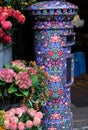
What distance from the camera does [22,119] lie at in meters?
3.93

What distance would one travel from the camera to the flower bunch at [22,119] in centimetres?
379

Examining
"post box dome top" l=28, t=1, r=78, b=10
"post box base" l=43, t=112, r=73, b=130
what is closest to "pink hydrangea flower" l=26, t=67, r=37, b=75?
"post box dome top" l=28, t=1, r=78, b=10

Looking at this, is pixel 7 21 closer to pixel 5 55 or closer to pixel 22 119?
pixel 5 55

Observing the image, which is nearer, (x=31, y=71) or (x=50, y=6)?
(x=31, y=71)

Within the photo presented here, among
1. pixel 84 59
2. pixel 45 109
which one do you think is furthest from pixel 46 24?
pixel 84 59

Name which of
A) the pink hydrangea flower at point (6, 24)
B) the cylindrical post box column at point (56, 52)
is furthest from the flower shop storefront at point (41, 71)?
the pink hydrangea flower at point (6, 24)

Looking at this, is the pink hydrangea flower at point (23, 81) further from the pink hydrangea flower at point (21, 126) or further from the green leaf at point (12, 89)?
the pink hydrangea flower at point (21, 126)

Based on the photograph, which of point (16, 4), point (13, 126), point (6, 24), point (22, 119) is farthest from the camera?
point (16, 4)

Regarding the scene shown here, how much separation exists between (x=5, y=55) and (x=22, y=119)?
96 centimetres

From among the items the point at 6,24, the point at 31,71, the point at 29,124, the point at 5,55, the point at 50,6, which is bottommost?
the point at 29,124

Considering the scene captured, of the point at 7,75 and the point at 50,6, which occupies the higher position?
the point at 50,6

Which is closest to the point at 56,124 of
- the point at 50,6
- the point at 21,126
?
the point at 21,126

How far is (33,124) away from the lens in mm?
3885

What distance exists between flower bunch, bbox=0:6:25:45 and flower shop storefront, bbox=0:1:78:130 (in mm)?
39
